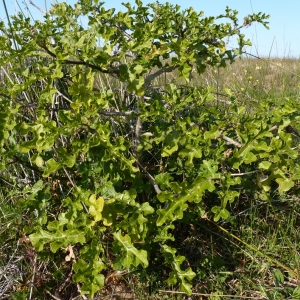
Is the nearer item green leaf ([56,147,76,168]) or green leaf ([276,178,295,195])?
green leaf ([56,147,76,168])

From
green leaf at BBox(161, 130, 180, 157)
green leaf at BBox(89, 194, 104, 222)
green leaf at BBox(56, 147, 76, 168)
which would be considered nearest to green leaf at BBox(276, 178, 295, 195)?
green leaf at BBox(161, 130, 180, 157)

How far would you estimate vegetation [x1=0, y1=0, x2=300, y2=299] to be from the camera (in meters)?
1.69

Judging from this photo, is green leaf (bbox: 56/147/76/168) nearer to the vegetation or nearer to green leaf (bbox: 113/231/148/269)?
the vegetation

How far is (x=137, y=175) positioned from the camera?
1.91 meters

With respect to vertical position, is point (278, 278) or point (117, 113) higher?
point (117, 113)

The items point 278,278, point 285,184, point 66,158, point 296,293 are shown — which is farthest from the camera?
point 278,278

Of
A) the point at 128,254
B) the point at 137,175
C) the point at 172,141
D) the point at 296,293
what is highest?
the point at 172,141

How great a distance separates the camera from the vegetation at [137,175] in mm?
1688

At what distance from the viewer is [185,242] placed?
2.18 metres

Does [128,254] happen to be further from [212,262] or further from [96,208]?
[212,262]

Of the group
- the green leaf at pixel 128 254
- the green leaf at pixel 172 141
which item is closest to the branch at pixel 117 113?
the green leaf at pixel 172 141

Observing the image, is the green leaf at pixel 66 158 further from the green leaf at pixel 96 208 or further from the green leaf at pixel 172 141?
the green leaf at pixel 172 141

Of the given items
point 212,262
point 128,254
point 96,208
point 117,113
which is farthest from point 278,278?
point 117,113

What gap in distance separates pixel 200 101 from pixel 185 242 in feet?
2.34
